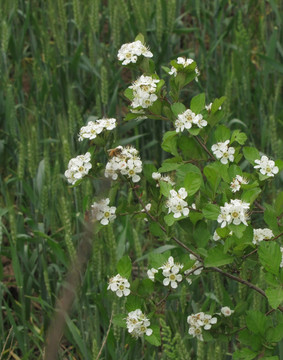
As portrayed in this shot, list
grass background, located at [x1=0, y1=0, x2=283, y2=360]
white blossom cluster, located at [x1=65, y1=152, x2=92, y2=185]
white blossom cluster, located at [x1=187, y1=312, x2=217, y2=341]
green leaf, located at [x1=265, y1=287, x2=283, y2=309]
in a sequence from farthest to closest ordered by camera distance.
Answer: grass background, located at [x1=0, y1=0, x2=283, y2=360]
white blossom cluster, located at [x1=187, y1=312, x2=217, y2=341]
white blossom cluster, located at [x1=65, y1=152, x2=92, y2=185]
green leaf, located at [x1=265, y1=287, x2=283, y2=309]

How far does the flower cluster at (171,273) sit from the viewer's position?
3.48 ft

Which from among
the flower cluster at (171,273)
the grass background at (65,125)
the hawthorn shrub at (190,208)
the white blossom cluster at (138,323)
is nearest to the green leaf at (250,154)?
the hawthorn shrub at (190,208)

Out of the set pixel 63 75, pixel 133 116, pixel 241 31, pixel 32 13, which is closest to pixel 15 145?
pixel 63 75

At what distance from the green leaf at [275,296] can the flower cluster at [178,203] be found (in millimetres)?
173

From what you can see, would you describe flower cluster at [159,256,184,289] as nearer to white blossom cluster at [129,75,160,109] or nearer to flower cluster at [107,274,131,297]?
flower cluster at [107,274,131,297]

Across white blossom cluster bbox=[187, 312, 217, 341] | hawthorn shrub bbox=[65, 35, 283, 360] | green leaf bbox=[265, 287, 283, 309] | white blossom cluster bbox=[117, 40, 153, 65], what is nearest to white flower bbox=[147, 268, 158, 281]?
hawthorn shrub bbox=[65, 35, 283, 360]

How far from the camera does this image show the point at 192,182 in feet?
3.37

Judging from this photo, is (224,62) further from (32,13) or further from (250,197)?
(250,197)

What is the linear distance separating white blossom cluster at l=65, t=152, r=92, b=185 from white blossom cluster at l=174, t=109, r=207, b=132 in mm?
162

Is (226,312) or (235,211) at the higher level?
(235,211)

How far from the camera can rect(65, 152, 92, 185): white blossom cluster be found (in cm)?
105

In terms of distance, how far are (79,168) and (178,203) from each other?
0.17 meters

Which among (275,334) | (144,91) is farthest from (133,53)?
(275,334)

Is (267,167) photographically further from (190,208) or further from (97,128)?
(97,128)
